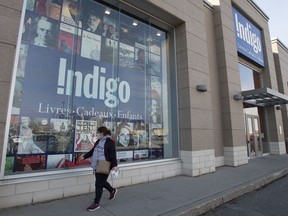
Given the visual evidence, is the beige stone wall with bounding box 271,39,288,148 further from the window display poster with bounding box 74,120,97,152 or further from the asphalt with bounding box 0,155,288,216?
the window display poster with bounding box 74,120,97,152

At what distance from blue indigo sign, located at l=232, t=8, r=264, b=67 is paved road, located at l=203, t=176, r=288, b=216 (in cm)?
812

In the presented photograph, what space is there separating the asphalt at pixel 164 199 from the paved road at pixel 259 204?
0.19 meters

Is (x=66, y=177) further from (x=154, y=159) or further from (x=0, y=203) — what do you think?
(x=154, y=159)

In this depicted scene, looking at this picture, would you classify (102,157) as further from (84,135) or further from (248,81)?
(248,81)

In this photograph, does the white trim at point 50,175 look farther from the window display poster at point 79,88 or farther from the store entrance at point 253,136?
the store entrance at point 253,136

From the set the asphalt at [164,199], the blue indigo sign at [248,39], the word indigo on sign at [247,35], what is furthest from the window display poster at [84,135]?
the word indigo on sign at [247,35]

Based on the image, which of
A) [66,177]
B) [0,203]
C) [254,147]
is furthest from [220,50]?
[0,203]

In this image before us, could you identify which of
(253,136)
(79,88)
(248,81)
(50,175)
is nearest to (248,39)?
(248,81)

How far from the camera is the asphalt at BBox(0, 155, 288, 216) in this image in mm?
4133

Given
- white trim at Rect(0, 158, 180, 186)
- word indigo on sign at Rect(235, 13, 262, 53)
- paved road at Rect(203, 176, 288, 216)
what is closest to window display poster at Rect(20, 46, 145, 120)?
white trim at Rect(0, 158, 180, 186)

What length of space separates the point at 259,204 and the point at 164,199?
2262 mm

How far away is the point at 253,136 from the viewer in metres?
12.7

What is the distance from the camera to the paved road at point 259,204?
4.46 meters

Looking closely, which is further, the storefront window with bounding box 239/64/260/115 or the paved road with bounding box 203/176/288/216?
the storefront window with bounding box 239/64/260/115
